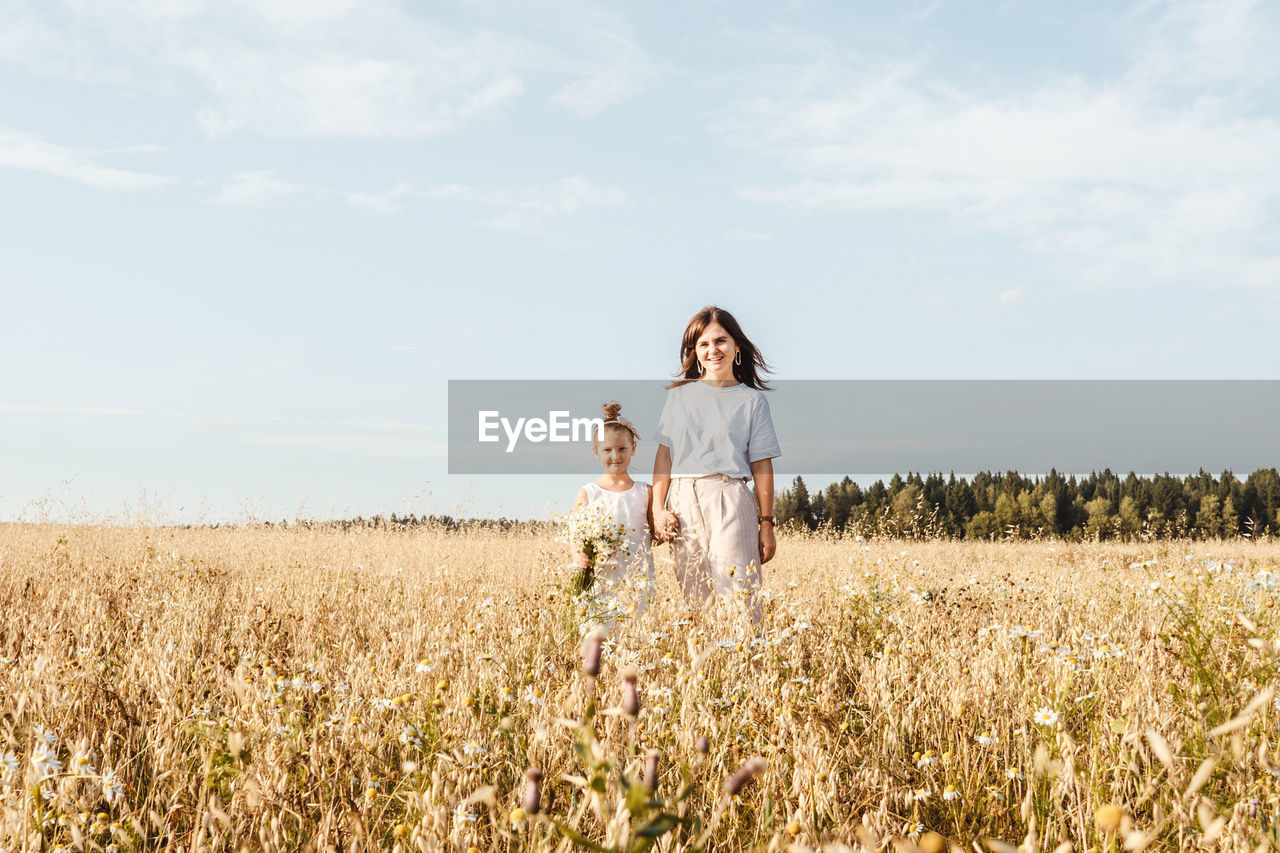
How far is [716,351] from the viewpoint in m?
5.00

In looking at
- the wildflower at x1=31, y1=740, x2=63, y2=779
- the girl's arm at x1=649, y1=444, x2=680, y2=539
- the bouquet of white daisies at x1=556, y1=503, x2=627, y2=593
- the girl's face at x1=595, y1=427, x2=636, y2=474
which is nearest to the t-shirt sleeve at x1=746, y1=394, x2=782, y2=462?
the girl's arm at x1=649, y1=444, x2=680, y2=539

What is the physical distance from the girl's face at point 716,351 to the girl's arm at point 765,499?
0.61 m

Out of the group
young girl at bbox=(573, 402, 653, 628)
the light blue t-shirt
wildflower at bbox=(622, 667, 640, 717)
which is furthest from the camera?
the light blue t-shirt

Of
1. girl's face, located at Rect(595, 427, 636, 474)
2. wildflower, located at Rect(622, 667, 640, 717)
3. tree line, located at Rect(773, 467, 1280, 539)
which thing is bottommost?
tree line, located at Rect(773, 467, 1280, 539)

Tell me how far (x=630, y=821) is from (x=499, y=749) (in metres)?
1.28

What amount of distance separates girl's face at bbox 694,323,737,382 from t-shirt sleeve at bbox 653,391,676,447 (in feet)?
0.92

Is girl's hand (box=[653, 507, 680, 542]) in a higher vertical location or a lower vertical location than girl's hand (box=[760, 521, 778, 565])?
higher

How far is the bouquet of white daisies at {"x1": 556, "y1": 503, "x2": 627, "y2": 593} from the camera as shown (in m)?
4.62

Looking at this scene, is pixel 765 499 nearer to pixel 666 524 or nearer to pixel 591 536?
pixel 666 524

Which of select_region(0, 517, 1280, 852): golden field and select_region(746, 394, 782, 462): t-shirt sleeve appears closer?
select_region(0, 517, 1280, 852): golden field

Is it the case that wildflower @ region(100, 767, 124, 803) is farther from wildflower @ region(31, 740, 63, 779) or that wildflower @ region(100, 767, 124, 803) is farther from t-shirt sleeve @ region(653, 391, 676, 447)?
t-shirt sleeve @ region(653, 391, 676, 447)

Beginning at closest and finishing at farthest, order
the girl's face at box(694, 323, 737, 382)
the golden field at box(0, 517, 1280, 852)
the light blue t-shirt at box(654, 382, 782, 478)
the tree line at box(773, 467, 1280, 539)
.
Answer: the golden field at box(0, 517, 1280, 852), the light blue t-shirt at box(654, 382, 782, 478), the girl's face at box(694, 323, 737, 382), the tree line at box(773, 467, 1280, 539)

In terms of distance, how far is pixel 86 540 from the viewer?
32.4 ft

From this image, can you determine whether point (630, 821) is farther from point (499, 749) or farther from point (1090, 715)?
point (1090, 715)
